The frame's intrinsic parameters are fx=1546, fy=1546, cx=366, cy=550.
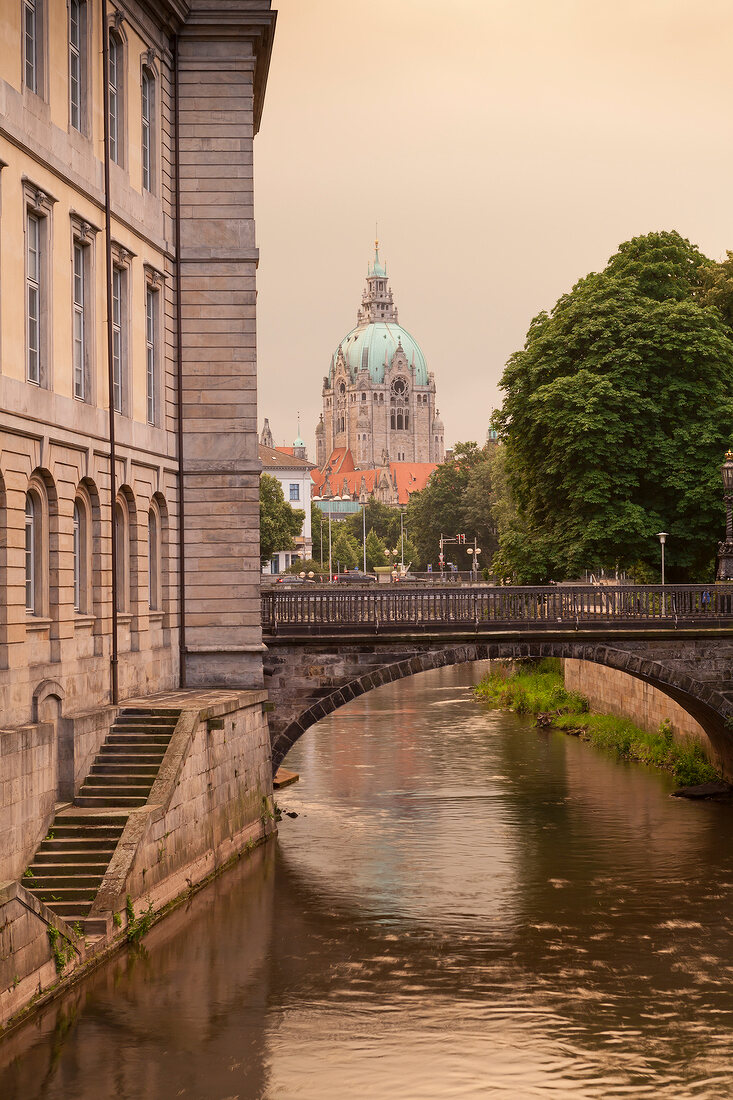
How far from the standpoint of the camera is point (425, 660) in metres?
31.5

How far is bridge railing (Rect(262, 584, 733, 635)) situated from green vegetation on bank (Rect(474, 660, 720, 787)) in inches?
225

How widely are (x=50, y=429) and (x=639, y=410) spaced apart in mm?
22456

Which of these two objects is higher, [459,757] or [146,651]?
[146,651]

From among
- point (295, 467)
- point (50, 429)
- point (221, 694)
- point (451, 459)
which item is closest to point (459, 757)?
point (221, 694)

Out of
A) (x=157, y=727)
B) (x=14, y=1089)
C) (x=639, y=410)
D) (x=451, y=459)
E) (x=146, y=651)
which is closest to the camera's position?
(x=14, y=1089)

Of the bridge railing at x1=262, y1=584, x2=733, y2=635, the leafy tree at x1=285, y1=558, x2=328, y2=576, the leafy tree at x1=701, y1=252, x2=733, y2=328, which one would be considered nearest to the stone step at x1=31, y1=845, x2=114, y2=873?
the bridge railing at x1=262, y1=584, x2=733, y2=635

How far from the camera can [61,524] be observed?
2297 cm

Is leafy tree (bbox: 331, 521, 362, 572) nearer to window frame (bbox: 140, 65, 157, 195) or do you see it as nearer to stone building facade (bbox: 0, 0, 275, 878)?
stone building facade (bbox: 0, 0, 275, 878)

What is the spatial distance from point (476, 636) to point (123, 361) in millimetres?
9458

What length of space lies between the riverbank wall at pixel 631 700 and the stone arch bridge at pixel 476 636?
17.2 feet

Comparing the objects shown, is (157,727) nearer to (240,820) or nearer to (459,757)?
(240,820)

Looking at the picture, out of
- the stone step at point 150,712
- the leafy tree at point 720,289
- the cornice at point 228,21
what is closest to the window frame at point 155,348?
the cornice at point 228,21

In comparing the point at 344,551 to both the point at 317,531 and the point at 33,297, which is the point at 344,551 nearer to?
the point at 317,531

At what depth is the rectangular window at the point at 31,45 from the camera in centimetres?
2197
